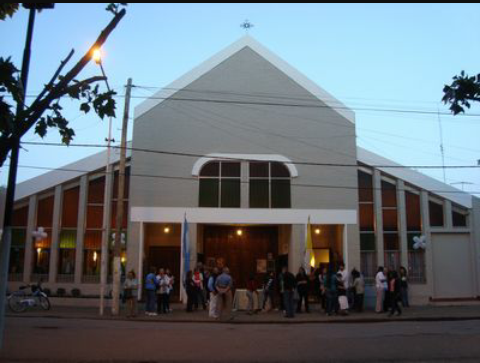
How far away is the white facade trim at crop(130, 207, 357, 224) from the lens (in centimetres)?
2294

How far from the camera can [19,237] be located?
24.0 meters

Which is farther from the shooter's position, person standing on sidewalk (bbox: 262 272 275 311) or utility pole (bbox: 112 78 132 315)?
person standing on sidewalk (bbox: 262 272 275 311)

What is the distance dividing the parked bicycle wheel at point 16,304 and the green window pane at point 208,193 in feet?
26.0

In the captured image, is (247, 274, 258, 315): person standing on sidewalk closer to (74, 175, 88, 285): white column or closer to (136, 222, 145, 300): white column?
(136, 222, 145, 300): white column

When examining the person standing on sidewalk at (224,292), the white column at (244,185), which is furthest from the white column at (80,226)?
the person standing on sidewalk at (224,292)

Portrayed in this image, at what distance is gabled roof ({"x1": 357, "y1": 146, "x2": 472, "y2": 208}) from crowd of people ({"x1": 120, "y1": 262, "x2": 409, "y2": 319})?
18.3ft

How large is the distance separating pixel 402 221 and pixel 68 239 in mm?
14976

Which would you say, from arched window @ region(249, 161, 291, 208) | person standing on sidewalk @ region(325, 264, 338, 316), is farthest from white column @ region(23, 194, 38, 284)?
person standing on sidewalk @ region(325, 264, 338, 316)

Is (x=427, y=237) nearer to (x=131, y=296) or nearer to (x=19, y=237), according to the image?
(x=131, y=296)

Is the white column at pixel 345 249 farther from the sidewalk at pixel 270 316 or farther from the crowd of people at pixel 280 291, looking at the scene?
the sidewalk at pixel 270 316

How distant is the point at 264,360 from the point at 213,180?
45.5ft

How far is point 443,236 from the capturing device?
2488 cm

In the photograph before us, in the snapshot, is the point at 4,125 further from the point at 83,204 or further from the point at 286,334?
the point at 83,204

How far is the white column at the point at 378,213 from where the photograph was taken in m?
24.3
